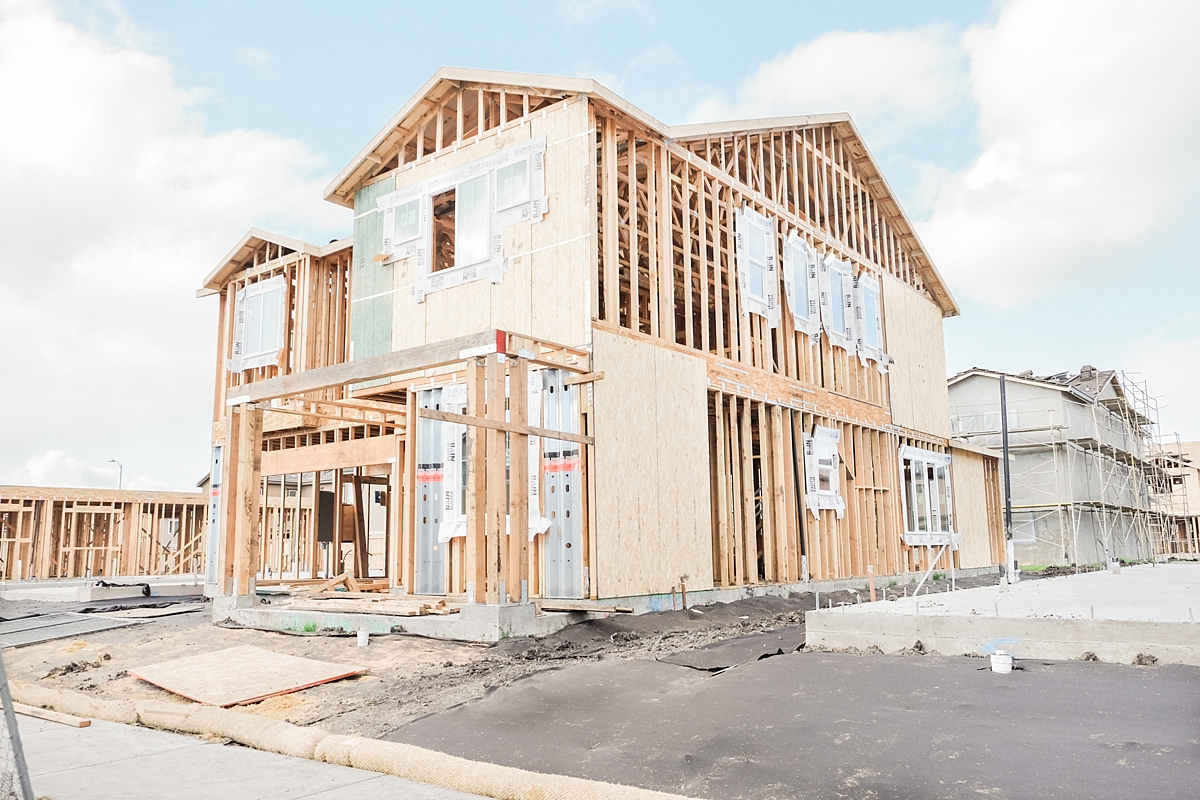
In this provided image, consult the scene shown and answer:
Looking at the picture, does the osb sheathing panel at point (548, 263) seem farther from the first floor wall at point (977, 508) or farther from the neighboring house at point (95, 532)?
the neighboring house at point (95, 532)

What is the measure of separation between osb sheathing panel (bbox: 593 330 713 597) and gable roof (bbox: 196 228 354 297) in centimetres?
816

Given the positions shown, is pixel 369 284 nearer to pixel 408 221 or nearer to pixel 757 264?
pixel 408 221

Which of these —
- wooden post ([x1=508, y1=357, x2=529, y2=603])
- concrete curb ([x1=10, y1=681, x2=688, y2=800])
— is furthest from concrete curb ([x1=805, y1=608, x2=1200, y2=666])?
concrete curb ([x1=10, y1=681, x2=688, y2=800])

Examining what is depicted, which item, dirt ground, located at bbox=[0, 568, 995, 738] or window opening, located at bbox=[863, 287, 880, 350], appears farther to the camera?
window opening, located at bbox=[863, 287, 880, 350]

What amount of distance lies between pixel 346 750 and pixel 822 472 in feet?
47.7

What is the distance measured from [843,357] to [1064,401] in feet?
72.9

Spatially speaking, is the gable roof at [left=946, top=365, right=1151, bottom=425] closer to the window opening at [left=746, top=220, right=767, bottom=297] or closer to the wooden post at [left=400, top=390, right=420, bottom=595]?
the window opening at [left=746, top=220, right=767, bottom=297]

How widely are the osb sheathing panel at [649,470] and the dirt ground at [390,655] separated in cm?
82

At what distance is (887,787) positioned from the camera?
4746 millimetres

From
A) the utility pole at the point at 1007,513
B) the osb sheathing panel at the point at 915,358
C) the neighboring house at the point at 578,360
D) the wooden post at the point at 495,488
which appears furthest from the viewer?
the osb sheathing panel at the point at 915,358

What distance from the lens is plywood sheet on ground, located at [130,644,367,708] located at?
8398 millimetres

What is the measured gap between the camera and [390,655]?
10.1 metres

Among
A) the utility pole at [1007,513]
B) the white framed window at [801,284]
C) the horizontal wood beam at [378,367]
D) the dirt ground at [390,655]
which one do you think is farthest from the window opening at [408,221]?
the utility pole at [1007,513]

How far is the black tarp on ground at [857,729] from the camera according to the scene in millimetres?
4812
